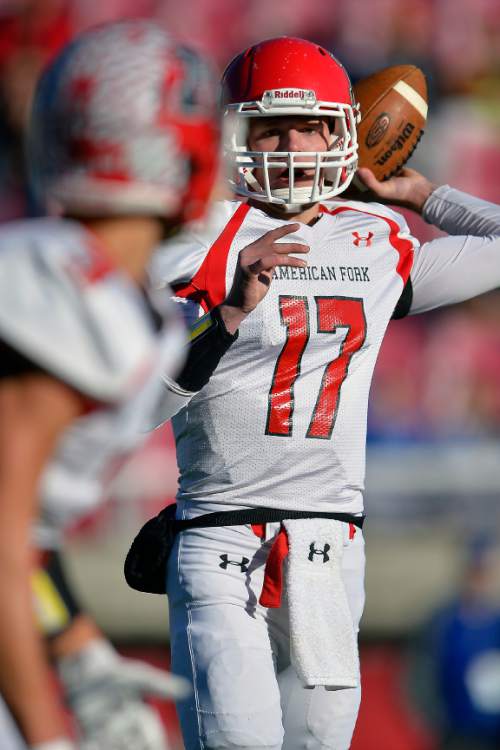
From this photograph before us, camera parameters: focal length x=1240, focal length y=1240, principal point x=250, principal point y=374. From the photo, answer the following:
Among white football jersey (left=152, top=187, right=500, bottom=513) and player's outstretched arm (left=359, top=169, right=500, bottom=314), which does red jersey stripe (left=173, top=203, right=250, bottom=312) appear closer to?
white football jersey (left=152, top=187, right=500, bottom=513)

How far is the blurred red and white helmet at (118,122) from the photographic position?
5.77 feet

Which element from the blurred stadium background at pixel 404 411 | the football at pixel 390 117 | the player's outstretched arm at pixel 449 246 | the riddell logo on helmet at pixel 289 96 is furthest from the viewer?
the blurred stadium background at pixel 404 411

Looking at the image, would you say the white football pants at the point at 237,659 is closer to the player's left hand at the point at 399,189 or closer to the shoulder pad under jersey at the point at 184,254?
the shoulder pad under jersey at the point at 184,254

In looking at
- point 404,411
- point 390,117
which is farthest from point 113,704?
point 404,411

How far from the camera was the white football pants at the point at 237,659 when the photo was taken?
8.93 ft

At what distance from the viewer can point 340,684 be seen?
9.33 ft

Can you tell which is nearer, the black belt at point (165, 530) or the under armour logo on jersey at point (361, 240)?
the black belt at point (165, 530)

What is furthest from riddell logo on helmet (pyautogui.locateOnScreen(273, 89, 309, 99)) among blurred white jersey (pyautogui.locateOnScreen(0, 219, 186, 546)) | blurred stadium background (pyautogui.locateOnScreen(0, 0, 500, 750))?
blurred stadium background (pyautogui.locateOnScreen(0, 0, 500, 750))

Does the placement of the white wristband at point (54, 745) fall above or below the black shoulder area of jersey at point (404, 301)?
below

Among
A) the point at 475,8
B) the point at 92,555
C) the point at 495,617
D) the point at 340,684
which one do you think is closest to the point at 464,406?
the point at 495,617

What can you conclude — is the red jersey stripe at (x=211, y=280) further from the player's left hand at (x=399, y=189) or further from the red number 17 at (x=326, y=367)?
the player's left hand at (x=399, y=189)

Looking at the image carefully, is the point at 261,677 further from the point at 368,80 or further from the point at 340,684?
the point at 368,80

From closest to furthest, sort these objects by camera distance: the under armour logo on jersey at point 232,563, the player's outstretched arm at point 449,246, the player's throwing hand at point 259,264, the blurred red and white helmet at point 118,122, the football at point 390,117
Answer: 1. the blurred red and white helmet at point 118,122
2. the player's throwing hand at point 259,264
3. the under armour logo on jersey at point 232,563
4. the player's outstretched arm at point 449,246
5. the football at point 390,117

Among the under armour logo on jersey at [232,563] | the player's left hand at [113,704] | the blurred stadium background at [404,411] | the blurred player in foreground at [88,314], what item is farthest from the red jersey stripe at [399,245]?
the blurred stadium background at [404,411]
